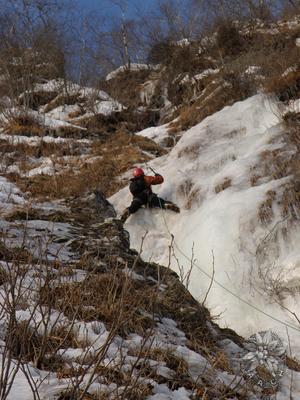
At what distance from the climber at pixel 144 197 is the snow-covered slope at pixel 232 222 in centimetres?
11

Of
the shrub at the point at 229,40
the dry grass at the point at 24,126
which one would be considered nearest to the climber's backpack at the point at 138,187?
the dry grass at the point at 24,126

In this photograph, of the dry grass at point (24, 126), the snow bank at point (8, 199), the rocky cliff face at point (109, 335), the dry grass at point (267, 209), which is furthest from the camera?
the dry grass at point (24, 126)

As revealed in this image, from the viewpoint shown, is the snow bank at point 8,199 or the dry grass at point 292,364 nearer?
the dry grass at point 292,364

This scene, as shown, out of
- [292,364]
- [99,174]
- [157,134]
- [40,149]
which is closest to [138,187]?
[99,174]

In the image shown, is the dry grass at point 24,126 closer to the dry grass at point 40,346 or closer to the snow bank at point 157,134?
the snow bank at point 157,134

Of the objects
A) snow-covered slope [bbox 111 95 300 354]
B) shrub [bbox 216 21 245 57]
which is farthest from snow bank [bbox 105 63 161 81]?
snow-covered slope [bbox 111 95 300 354]

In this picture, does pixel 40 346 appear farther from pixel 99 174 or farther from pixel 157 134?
pixel 157 134

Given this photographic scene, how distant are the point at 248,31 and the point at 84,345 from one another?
15.9 meters

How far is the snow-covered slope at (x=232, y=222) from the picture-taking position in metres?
4.66

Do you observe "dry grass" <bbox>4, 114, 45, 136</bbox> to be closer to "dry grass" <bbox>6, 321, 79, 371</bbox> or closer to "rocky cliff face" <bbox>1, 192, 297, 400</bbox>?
"rocky cliff face" <bbox>1, 192, 297, 400</bbox>

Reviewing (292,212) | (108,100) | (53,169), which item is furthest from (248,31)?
(292,212)

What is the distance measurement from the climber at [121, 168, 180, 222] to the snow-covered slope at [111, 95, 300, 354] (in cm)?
11

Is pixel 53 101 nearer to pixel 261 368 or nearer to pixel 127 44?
pixel 127 44

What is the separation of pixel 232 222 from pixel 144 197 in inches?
84.5
